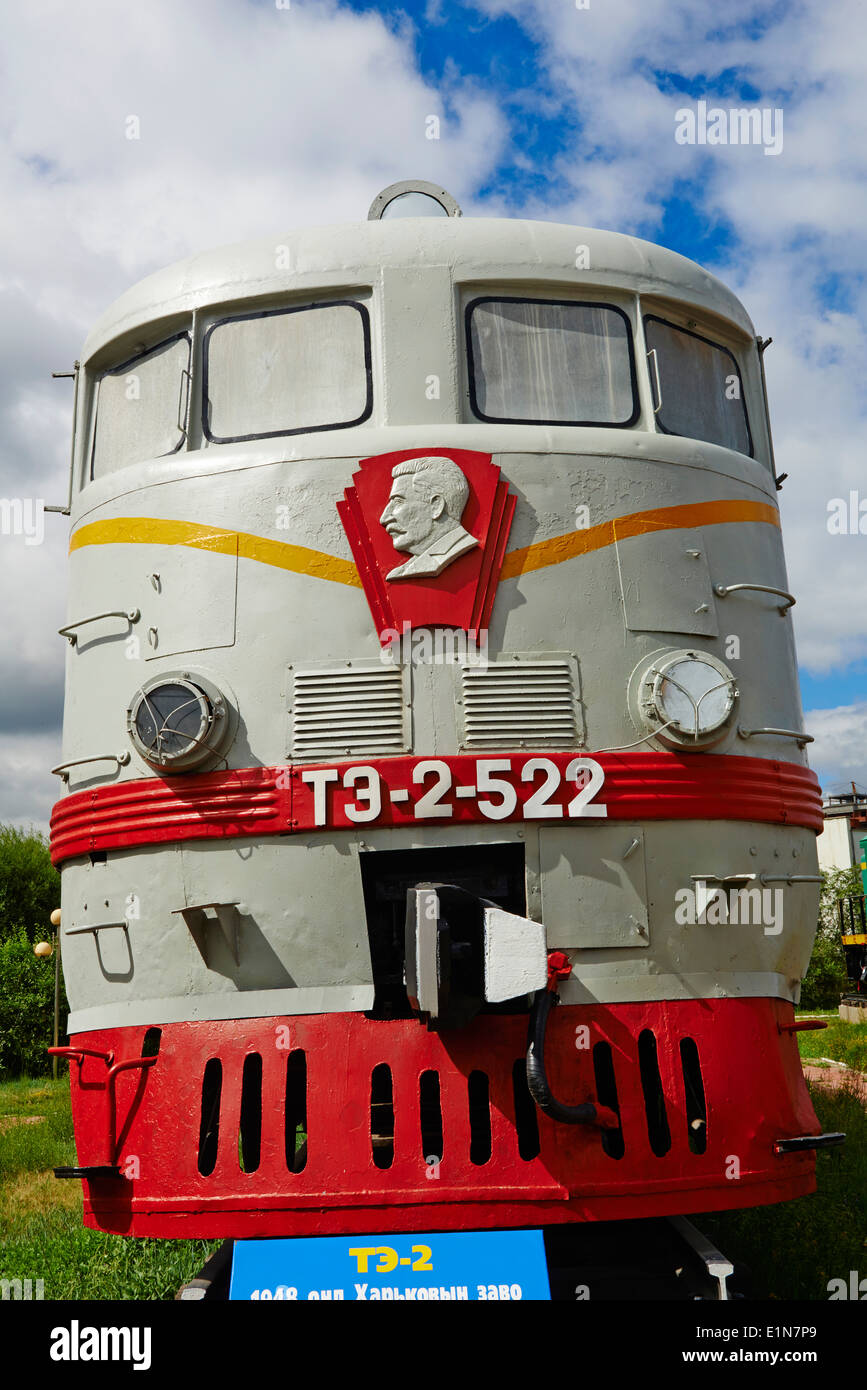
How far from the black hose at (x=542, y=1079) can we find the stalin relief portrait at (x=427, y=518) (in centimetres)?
198

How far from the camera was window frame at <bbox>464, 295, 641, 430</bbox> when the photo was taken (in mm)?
5938

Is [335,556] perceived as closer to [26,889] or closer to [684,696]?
[684,696]

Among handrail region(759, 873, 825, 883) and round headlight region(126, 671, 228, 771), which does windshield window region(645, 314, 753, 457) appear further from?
round headlight region(126, 671, 228, 771)

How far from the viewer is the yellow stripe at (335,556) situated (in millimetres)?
5629

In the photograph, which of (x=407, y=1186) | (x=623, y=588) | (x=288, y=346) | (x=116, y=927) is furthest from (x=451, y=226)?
(x=407, y=1186)

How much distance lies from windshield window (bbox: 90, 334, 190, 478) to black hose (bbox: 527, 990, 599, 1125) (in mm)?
3305

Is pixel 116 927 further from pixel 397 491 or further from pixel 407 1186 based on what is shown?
pixel 397 491

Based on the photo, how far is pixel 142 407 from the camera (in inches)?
255

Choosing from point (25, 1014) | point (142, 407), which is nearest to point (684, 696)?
point (142, 407)

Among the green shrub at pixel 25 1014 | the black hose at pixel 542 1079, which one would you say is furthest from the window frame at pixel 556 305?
the green shrub at pixel 25 1014

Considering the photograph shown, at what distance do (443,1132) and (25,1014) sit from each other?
68.3 ft

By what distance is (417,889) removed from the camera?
492cm

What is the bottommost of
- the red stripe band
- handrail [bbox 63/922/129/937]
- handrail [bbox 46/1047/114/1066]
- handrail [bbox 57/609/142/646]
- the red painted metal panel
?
the red painted metal panel

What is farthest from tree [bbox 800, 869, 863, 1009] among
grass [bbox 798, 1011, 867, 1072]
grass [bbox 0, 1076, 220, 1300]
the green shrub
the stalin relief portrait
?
the stalin relief portrait
